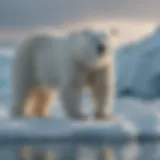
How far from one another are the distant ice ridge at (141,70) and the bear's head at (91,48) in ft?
3.61

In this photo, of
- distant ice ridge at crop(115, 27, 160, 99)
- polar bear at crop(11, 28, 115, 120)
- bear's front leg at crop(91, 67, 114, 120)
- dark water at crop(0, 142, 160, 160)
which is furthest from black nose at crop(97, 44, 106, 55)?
distant ice ridge at crop(115, 27, 160, 99)

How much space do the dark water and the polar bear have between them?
51 centimetres

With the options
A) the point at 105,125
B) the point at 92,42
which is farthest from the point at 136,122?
the point at 92,42

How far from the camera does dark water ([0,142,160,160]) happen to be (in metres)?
1.95

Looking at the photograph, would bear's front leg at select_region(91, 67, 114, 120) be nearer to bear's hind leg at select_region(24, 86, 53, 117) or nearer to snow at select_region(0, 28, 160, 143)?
snow at select_region(0, 28, 160, 143)

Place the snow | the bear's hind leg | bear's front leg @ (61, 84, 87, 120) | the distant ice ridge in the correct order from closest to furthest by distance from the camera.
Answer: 1. the snow
2. bear's front leg @ (61, 84, 87, 120)
3. the bear's hind leg
4. the distant ice ridge

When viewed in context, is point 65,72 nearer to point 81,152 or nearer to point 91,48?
point 91,48

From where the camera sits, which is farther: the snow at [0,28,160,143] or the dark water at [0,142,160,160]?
the snow at [0,28,160,143]

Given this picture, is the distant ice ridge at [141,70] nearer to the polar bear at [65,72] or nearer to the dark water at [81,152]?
the polar bear at [65,72]

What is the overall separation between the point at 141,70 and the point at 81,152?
2.01 meters

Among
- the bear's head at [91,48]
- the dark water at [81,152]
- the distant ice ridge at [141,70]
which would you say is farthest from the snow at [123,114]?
the bear's head at [91,48]

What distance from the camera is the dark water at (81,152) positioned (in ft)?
6.40

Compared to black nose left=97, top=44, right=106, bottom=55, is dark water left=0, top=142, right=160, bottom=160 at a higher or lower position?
lower

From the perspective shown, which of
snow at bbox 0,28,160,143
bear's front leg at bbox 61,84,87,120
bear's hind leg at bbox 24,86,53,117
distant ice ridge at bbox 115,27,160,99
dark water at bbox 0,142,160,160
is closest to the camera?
dark water at bbox 0,142,160,160
